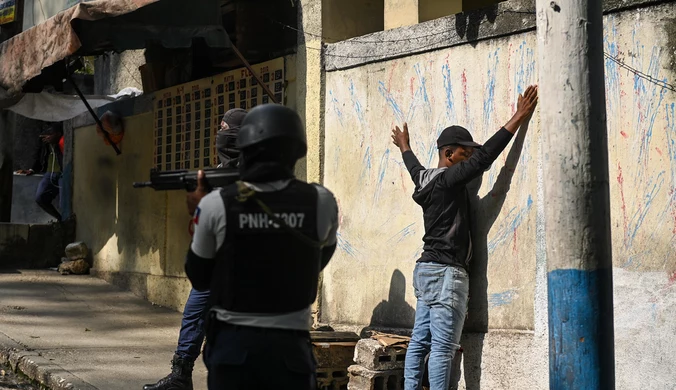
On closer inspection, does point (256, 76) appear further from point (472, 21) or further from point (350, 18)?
point (472, 21)

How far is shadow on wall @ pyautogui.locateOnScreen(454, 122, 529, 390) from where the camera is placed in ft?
20.9

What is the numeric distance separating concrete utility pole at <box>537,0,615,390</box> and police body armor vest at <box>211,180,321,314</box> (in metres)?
1.28

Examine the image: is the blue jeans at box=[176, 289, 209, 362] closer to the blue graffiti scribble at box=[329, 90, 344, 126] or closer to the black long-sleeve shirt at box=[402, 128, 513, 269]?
the black long-sleeve shirt at box=[402, 128, 513, 269]

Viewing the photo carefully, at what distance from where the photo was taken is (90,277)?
11883 mm

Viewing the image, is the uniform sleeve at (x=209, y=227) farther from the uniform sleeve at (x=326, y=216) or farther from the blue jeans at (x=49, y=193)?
the blue jeans at (x=49, y=193)

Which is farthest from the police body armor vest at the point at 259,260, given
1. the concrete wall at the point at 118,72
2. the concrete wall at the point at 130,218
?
the concrete wall at the point at 118,72

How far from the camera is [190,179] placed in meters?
4.33

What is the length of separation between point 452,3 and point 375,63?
106 cm

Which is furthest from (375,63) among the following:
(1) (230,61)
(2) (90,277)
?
(2) (90,277)

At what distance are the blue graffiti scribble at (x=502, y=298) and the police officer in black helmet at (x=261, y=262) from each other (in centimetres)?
281

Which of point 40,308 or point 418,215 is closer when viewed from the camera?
point 418,215

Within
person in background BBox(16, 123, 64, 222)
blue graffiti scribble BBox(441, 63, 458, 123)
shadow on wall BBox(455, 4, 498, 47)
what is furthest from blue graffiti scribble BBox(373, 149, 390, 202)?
person in background BBox(16, 123, 64, 222)

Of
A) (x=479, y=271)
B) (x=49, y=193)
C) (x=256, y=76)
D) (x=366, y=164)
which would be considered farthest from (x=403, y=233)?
(x=49, y=193)

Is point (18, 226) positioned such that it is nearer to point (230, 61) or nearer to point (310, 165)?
point (230, 61)
